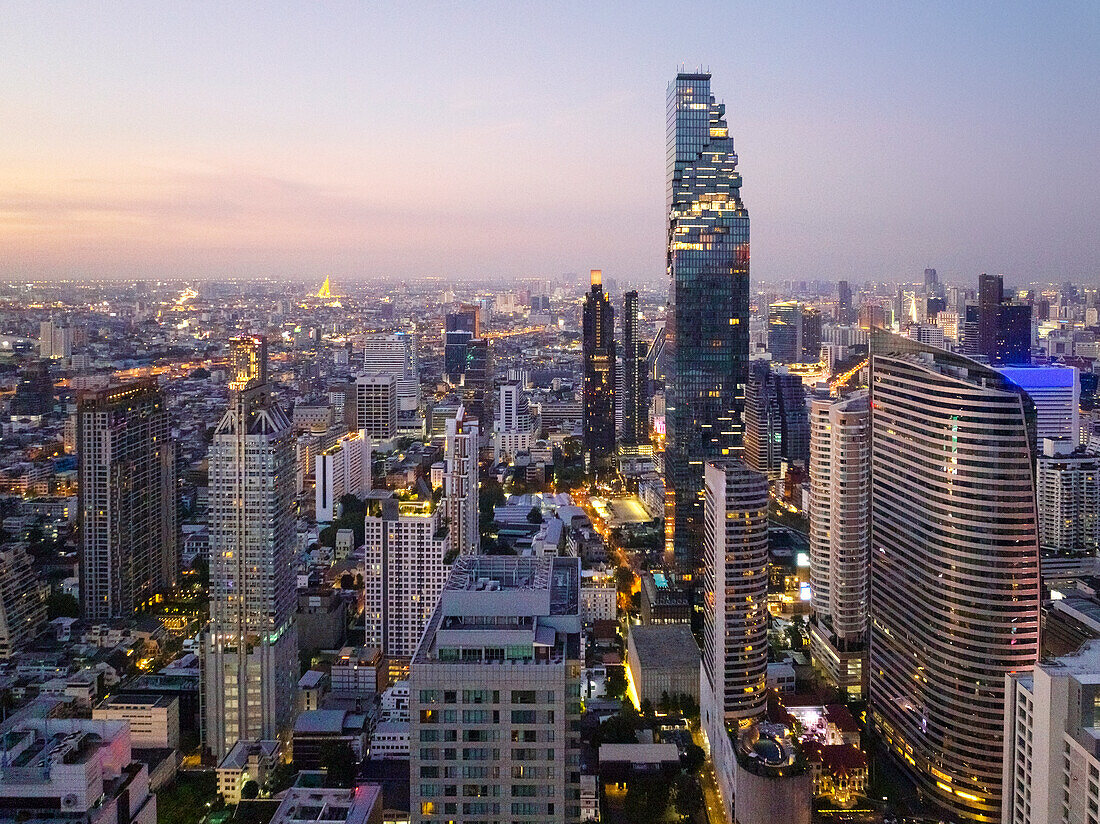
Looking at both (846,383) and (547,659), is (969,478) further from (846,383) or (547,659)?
(846,383)

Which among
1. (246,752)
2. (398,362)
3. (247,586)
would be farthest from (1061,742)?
(398,362)

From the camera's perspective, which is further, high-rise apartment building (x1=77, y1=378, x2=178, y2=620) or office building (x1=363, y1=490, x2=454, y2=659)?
high-rise apartment building (x1=77, y1=378, x2=178, y2=620)

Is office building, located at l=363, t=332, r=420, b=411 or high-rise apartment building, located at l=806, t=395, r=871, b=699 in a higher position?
office building, located at l=363, t=332, r=420, b=411

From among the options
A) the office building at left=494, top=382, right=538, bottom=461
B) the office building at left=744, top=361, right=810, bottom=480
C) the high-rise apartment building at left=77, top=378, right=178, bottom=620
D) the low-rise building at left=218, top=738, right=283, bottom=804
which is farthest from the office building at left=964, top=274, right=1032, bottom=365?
the high-rise apartment building at left=77, top=378, right=178, bottom=620

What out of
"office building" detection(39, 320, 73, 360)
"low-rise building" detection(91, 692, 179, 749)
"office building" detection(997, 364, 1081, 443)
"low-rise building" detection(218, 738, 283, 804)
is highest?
"office building" detection(39, 320, 73, 360)

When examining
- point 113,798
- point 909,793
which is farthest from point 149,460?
point 909,793

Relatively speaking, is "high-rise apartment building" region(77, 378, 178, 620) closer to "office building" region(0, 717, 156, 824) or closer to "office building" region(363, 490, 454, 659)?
"office building" region(363, 490, 454, 659)

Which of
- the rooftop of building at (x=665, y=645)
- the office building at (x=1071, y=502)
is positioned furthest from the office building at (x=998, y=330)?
the rooftop of building at (x=665, y=645)
